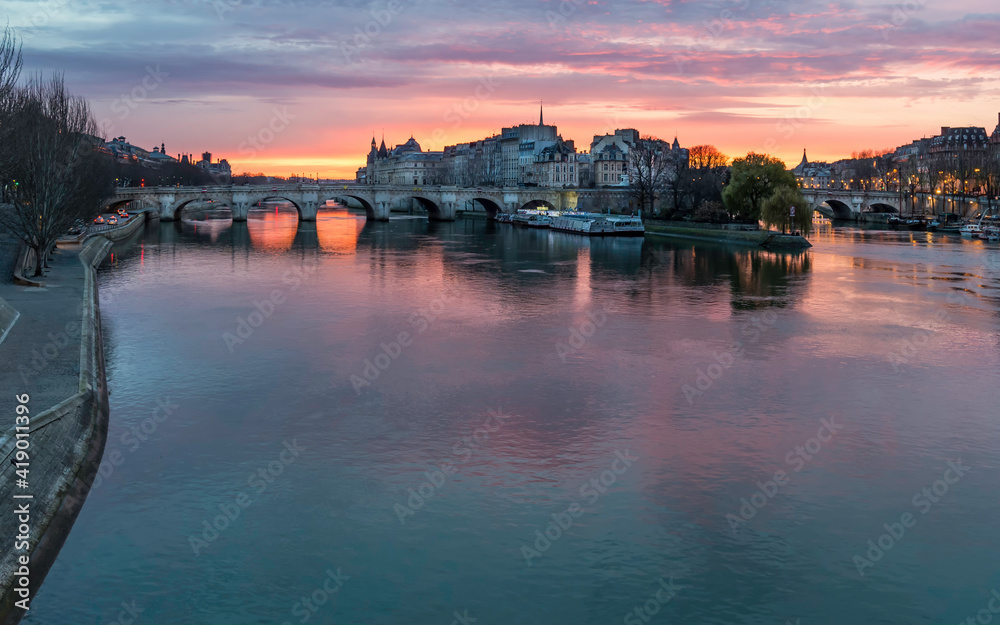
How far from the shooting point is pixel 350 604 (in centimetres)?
1040

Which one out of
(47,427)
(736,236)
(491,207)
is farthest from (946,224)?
(47,427)

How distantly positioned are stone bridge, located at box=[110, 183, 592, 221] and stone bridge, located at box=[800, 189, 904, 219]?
28.7m

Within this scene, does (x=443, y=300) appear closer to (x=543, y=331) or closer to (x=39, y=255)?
(x=543, y=331)

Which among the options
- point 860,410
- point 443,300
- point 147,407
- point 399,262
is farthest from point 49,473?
point 399,262

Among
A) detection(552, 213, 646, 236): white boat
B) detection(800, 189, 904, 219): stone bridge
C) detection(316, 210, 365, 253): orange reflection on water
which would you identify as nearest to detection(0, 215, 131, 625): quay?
detection(316, 210, 365, 253): orange reflection on water

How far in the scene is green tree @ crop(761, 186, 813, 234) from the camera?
59594 millimetres

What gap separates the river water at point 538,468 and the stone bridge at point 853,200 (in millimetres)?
75837

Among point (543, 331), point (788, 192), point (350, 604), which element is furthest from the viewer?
point (788, 192)

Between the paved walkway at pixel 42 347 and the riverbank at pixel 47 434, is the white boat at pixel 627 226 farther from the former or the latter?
the riverbank at pixel 47 434

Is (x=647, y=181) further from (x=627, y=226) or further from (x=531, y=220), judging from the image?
(x=627, y=226)

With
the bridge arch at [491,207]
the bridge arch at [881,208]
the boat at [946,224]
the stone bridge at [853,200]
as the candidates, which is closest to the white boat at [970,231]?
the boat at [946,224]

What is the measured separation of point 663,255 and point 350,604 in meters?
47.1

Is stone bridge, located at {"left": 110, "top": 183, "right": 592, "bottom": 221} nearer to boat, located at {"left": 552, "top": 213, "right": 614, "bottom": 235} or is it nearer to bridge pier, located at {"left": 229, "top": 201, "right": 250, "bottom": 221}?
bridge pier, located at {"left": 229, "top": 201, "right": 250, "bottom": 221}

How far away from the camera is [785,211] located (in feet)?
196
